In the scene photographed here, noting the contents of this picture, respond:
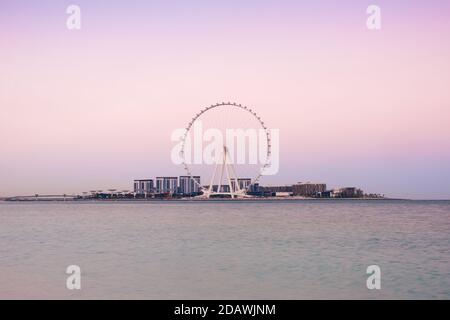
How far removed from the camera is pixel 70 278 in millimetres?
19922

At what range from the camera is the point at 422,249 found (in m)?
30.0

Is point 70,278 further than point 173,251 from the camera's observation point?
No

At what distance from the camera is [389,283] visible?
1922 cm

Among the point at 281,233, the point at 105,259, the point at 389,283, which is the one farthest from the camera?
the point at 281,233
